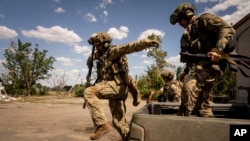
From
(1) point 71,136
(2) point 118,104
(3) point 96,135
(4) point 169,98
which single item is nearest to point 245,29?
(4) point 169,98

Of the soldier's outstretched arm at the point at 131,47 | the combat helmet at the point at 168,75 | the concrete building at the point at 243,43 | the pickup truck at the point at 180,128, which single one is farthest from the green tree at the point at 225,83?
the pickup truck at the point at 180,128

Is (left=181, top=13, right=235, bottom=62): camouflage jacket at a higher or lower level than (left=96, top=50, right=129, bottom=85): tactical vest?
higher

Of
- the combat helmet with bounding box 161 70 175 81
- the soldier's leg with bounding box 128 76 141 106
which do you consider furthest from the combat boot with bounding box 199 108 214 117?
the combat helmet with bounding box 161 70 175 81

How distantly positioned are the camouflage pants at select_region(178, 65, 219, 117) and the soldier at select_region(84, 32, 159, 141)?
3.53 ft

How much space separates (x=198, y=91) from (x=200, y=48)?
59 cm

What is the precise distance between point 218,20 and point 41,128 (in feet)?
28.9

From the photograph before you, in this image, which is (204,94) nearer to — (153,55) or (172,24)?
(172,24)

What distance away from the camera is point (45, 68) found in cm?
5156

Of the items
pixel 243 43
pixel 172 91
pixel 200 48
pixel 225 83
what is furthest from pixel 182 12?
pixel 225 83

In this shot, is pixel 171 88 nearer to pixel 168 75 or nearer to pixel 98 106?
pixel 168 75

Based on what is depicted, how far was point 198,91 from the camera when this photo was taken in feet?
10.0

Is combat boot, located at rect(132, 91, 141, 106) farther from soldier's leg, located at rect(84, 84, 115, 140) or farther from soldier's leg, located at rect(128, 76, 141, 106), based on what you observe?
soldier's leg, located at rect(84, 84, 115, 140)

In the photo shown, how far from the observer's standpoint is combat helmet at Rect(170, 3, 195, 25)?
345 cm

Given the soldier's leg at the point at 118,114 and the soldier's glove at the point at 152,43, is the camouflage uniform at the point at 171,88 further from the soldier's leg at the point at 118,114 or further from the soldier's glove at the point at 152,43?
the soldier's glove at the point at 152,43
